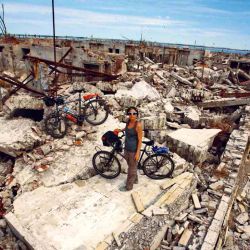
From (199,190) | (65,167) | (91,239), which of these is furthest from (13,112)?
(199,190)

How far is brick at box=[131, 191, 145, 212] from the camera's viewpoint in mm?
4695

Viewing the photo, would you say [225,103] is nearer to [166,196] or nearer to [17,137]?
[166,196]

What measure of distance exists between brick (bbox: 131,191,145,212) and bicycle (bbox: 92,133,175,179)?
759mm

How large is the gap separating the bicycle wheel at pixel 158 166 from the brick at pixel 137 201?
0.77 m

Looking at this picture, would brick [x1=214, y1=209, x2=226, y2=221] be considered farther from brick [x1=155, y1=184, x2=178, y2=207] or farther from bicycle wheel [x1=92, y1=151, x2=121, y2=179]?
bicycle wheel [x1=92, y1=151, x2=121, y2=179]

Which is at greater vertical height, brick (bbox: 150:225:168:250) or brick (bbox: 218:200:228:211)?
brick (bbox: 218:200:228:211)

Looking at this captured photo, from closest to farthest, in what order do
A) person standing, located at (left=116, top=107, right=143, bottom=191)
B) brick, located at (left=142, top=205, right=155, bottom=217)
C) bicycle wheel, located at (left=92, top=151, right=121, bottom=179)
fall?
brick, located at (left=142, top=205, right=155, bottom=217) < person standing, located at (left=116, top=107, right=143, bottom=191) < bicycle wheel, located at (left=92, top=151, right=121, bottom=179)

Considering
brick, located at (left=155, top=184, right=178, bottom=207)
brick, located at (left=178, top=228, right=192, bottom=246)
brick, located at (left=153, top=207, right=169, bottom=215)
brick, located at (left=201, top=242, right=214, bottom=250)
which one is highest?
brick, located at (left=155, top=184, right=178, bottom=207)

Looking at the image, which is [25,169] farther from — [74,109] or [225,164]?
[225,164]

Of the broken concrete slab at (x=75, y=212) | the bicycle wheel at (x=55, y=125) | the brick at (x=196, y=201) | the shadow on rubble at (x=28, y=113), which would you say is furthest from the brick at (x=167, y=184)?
the shadow on rubble at (x=28, y=113)

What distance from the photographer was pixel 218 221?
4703 mm

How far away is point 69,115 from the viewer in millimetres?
7375

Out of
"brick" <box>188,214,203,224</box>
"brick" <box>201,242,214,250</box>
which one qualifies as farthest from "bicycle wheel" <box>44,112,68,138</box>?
"brick" <box>201,242,214,250</box>

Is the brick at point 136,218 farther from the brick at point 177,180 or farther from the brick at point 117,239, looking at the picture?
the brick at point 177,180
